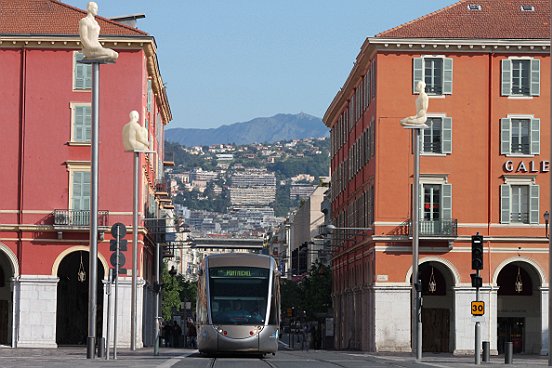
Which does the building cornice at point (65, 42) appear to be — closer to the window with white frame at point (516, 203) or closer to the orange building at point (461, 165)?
the orange building at point (461, 165)

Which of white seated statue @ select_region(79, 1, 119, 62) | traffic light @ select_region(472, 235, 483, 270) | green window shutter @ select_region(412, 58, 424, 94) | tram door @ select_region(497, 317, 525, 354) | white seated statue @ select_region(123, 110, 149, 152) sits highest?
green window shutter @ select_region(412, 58, 424, 94)

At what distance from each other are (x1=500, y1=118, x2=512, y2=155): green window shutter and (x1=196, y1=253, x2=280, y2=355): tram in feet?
87.4

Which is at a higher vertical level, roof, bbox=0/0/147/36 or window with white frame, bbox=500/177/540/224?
roof, bbox=0/0/147/36

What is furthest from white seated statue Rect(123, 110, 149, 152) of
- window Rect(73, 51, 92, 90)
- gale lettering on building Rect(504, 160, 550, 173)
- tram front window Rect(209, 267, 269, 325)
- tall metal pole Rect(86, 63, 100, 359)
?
gale lettering on building Rect(504, 160, 550, 173)

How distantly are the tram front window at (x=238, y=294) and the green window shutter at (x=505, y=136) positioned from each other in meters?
27.5

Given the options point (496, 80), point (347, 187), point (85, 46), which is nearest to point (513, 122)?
point (496, 80)

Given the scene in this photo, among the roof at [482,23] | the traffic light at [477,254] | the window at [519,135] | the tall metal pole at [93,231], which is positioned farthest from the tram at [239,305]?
the roof at [482,23]

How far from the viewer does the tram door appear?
81250 mm

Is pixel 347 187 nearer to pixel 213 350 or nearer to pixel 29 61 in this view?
pixel 29 61

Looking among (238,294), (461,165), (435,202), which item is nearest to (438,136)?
(461,165)

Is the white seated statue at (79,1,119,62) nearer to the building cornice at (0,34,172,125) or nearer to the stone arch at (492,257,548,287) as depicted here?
the building cornice at (0,34,172,125)

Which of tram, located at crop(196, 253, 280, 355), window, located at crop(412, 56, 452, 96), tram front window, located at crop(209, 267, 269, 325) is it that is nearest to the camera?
tram, located at crop(196, 253, 280, 355)

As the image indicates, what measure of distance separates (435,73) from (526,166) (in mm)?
6894

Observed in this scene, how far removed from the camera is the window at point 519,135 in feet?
258
